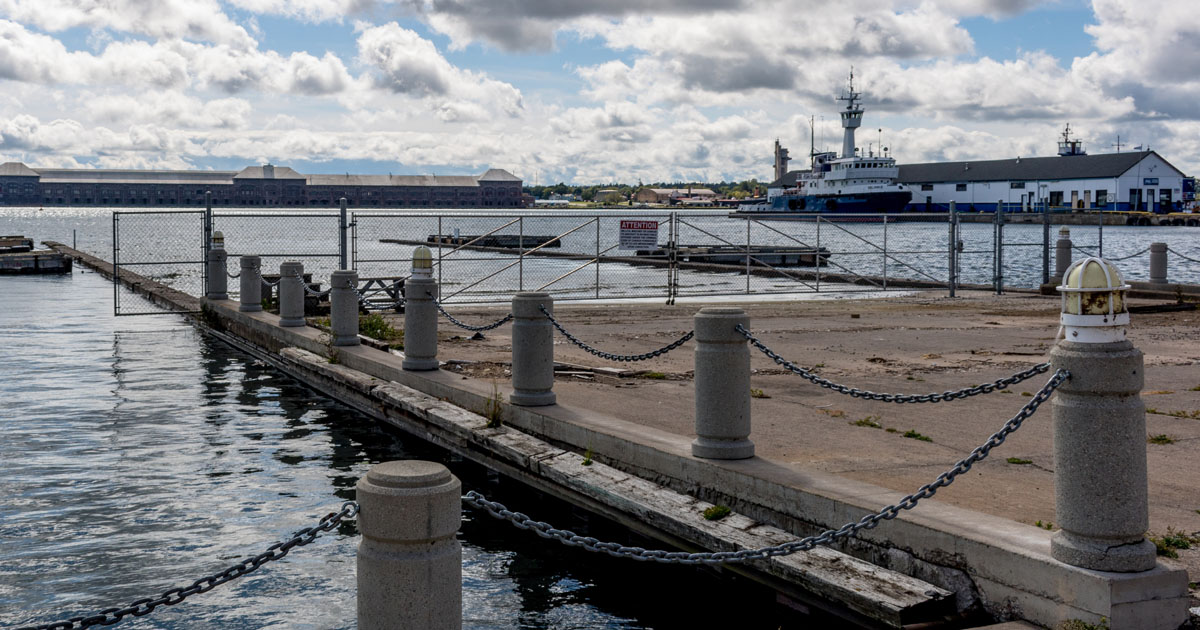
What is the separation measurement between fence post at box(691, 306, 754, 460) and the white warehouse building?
13139 cm

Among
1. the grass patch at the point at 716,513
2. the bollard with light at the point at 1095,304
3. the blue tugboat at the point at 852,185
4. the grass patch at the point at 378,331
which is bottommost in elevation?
the grass patch at the point at 716,513

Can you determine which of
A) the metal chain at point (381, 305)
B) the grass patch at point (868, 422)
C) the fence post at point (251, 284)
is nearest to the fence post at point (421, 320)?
the grass patch at point (868, 422)

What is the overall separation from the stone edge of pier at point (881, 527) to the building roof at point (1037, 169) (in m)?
137

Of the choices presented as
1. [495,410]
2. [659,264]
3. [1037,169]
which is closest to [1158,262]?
[495,410]

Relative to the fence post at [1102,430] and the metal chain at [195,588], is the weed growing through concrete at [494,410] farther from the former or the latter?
the fence post at [1102,430]

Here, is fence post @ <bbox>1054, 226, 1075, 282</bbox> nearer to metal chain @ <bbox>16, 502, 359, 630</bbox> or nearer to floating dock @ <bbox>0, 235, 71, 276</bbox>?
metal chain @ <bbox>16, 502, 359, 630</bbox>

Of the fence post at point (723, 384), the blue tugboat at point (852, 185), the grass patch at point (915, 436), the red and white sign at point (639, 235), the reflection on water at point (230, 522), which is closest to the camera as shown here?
the reflection on water at point (230, 522)

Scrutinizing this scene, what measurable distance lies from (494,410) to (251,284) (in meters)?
12.2

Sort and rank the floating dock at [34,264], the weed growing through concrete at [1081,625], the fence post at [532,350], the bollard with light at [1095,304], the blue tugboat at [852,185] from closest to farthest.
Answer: the weed growing through concrete at [1081,625], the bollard with light at [1095,304], the fence post at [532,350], the floating dock at [34,264], the blue tugboat at [852,185]

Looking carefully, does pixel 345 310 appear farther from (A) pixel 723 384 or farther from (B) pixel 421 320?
(A) pixel 723 384

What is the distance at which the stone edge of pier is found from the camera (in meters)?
5.02

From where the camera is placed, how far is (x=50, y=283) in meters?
37.7

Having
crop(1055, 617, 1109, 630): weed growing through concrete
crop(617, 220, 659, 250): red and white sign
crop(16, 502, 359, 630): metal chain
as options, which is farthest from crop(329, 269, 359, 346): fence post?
crop(1055, 617, 1109, 630): weed growing through concrete

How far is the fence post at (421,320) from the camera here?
1232cm
